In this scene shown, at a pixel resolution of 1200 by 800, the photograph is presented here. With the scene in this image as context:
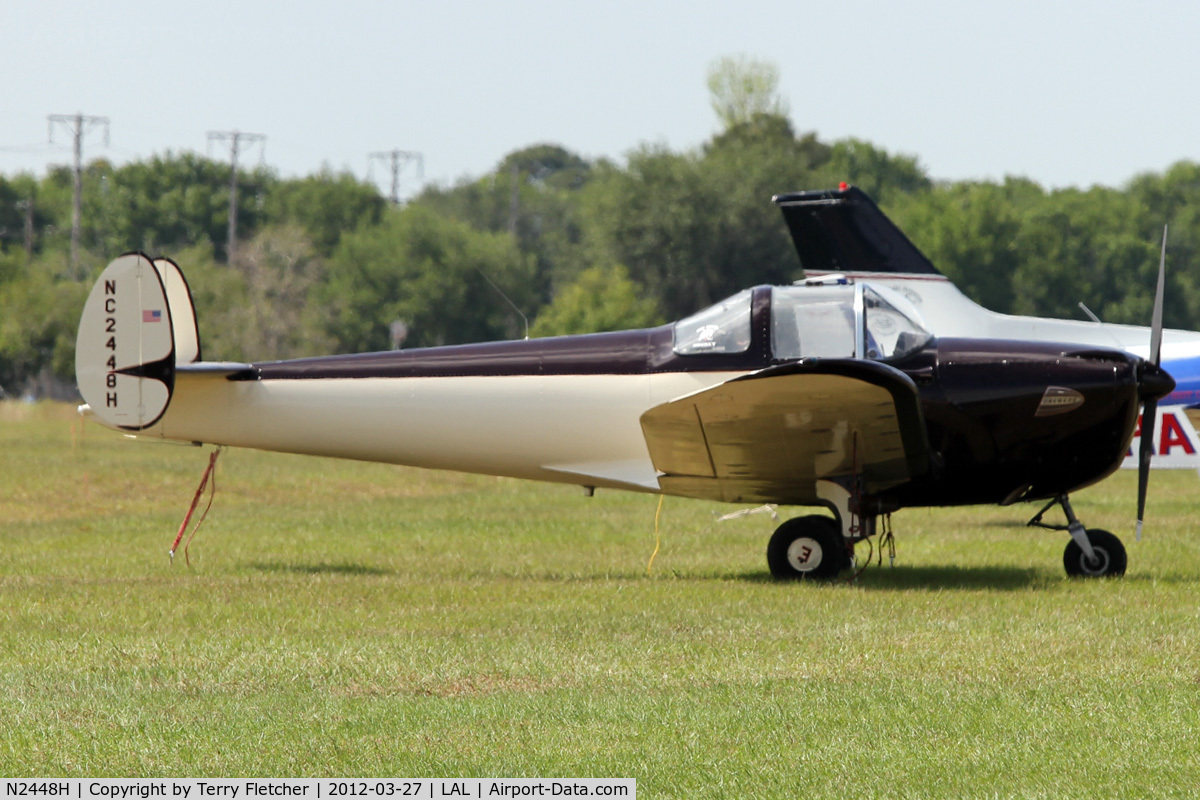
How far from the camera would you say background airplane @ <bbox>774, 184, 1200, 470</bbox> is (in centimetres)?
1507

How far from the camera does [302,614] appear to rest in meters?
9.02

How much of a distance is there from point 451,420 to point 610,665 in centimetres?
407

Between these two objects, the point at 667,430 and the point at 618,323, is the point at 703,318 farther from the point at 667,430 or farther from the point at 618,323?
the point at 618,323

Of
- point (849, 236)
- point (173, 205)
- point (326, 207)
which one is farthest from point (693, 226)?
point (849, 236)

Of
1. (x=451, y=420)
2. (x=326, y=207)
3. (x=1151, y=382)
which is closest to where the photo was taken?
(x=1151, y=382)

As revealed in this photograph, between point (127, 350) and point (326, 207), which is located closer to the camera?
point (127, 350)

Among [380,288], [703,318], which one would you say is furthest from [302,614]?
[380,288]

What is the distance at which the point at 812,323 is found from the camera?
10.0m

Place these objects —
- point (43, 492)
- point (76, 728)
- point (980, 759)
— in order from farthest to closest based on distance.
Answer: point (43, 492) < point (76, 728) < point (980, 759)

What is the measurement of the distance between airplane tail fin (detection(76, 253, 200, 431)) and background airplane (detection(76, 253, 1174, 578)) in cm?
1

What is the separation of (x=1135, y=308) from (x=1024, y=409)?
68.5 m

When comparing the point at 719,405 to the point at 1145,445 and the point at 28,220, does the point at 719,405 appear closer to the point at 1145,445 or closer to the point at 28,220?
the point at 1145,445

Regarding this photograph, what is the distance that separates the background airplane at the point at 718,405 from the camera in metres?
9.82

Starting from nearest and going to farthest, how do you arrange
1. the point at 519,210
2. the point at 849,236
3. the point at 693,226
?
the point at 849,236, the point at 693,226, the point at 519,210
